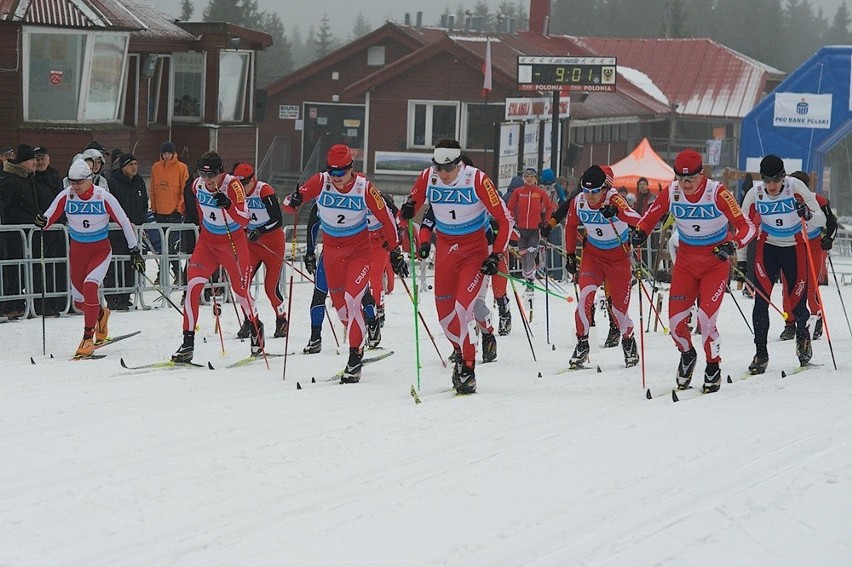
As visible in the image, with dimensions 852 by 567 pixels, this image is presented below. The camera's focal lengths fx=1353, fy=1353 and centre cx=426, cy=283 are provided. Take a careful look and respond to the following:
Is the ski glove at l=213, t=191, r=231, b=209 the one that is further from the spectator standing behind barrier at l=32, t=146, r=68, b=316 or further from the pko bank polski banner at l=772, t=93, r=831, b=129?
the pko bank polski banner at l=772, t=93, r=831, b=129

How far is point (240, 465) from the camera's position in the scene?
7.73 m

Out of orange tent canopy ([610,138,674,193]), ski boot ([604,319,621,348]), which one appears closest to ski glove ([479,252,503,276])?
ski boot ([604,319,621,348])

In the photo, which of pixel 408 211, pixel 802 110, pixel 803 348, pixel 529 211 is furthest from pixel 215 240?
pixel 802 110

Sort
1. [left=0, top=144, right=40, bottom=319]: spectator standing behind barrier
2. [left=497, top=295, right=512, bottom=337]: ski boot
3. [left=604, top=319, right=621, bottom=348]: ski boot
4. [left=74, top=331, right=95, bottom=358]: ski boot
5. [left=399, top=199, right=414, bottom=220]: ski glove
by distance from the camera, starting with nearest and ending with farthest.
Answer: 1. [left=399, top=199, right=414, bottom=220]: ski glove
2. [left=74, top=331, right=95, bottom=358]: ski boot
3. [left=604, top=319, right=621, bottom=348]: ski boot
4. [left=0, top=144, right=40, bottom=319]: spectator standing behind barrier
5. [left=497, top=295, right=512, bottom=337]: ski boot

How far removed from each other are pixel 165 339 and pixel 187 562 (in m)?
8.77

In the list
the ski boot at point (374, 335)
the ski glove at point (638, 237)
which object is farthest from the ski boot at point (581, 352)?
the ski boot at point (374, 335)

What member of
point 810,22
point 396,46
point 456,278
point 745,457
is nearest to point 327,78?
point 396,46

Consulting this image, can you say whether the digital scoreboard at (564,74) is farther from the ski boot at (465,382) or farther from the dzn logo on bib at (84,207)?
the ski boot at (465,382)

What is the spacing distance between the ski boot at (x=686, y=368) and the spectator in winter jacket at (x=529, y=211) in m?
7.88

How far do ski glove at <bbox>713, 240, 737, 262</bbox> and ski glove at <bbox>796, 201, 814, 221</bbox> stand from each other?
174 cm

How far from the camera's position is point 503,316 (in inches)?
618

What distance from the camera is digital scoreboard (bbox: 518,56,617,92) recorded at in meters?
34.0

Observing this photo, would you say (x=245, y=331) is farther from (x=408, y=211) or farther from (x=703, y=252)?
(x=703, y=252)

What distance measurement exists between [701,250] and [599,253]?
185 centimetres
